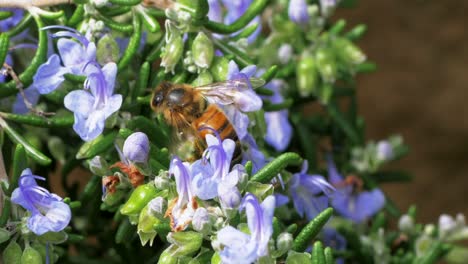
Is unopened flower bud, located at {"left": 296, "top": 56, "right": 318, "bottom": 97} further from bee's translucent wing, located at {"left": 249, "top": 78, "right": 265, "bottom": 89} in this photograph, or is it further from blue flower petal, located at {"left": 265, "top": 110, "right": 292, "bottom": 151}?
bee's translucent wing, located at {"left": 249, "top": 78, "right": 265, "bottom": 89}

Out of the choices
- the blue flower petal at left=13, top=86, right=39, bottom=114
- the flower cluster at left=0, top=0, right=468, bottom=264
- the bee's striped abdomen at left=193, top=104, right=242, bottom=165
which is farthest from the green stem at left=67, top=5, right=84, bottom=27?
the bee's striped abdomen at left=193, top=104, right=242, bottom=165

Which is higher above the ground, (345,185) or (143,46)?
(143,46)

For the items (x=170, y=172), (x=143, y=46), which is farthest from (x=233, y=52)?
(x=170, y=172)

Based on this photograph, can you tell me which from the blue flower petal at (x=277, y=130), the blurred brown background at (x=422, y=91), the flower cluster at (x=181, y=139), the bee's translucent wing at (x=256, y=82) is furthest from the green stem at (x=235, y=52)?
the blurred brown background at (x=422, y=91)

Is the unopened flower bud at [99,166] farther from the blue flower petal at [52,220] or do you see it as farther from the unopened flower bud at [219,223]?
the unopened flower bud at [219,223]

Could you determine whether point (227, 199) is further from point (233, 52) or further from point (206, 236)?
point (233, 52)

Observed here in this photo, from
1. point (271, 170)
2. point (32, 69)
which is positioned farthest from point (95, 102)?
point (271, 170)
